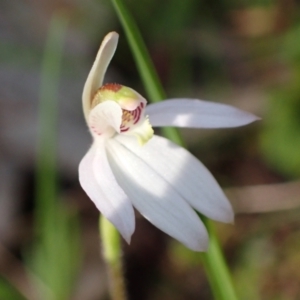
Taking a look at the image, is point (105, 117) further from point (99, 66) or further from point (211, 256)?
point (211, 256)

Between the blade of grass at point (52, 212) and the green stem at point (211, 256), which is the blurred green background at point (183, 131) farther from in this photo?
the green stem at point (211, 256)

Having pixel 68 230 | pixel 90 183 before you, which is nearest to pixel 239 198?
pixel 68 230

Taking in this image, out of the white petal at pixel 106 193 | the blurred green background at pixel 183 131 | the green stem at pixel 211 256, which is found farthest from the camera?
the blurred green background at pixel 183 131

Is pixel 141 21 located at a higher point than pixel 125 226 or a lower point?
higher

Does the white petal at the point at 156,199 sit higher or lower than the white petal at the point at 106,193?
lower

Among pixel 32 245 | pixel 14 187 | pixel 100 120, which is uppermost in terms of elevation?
pixel 100 120

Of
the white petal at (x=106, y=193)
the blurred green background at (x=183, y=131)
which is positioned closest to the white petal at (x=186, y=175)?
the white petal at (x=106, y=193)

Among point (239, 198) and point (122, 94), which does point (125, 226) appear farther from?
point (239, 198)

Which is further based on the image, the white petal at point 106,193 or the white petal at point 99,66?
the white petal at point 99,66

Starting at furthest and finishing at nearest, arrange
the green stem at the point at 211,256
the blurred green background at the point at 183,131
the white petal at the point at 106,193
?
the blurred green background at the point at 183,131, the green stem at the point at 211,256, the white petal at the point at 106,193
